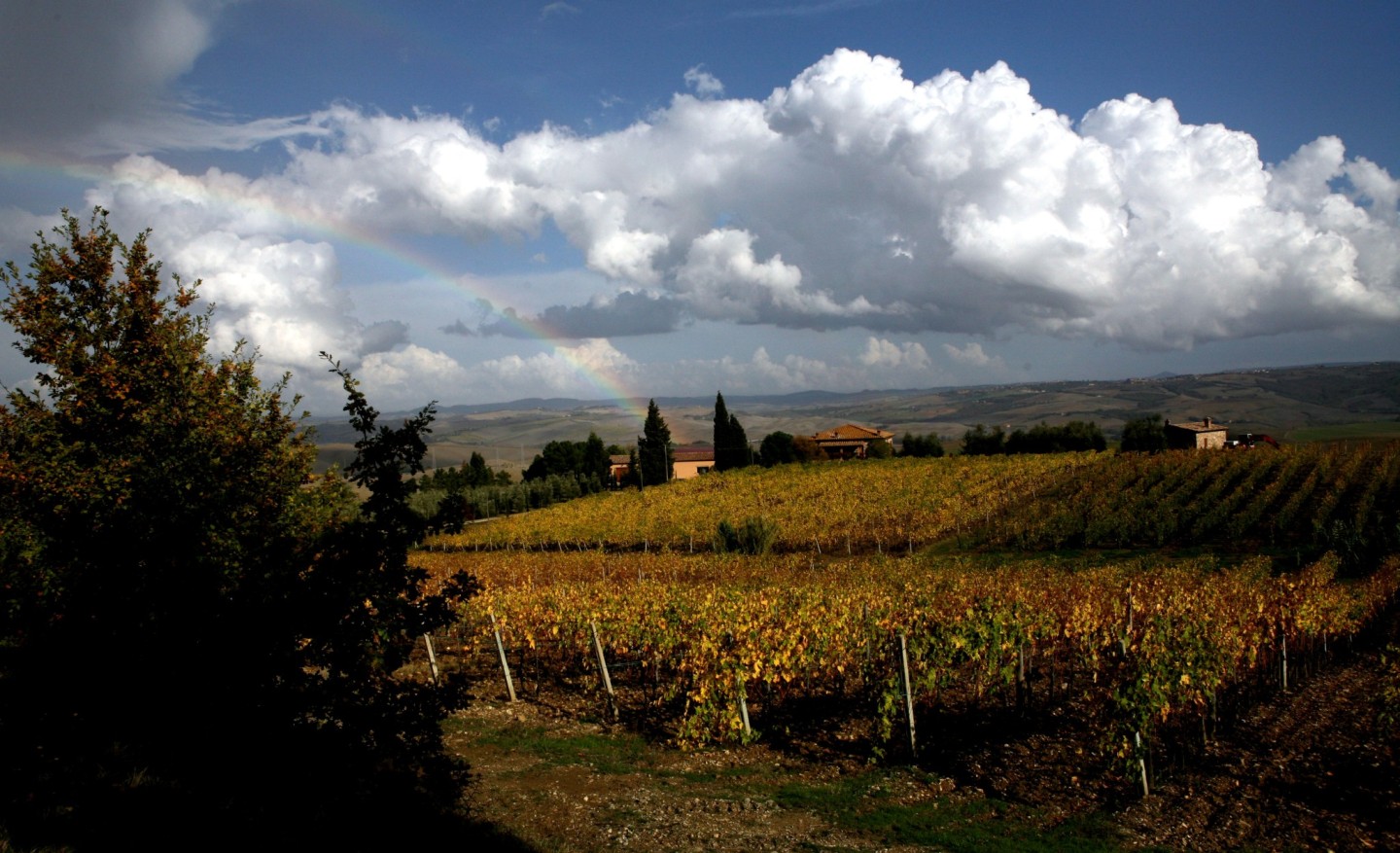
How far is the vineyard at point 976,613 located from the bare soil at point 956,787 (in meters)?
0.45

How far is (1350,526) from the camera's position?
Result: 2952 cm

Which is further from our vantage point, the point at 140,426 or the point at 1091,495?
the point at 1091,495

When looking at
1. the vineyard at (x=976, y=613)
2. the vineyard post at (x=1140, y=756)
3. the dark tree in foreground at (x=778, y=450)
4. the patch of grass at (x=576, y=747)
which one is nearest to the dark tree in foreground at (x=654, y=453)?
the dark tree in foreground at (x=778, y=450)

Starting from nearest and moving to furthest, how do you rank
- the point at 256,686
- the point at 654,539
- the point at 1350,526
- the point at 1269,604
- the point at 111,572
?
the point at 256,686 < the point at 111,572 < the point at 1269,604 < the point at 1350,526 < the point at 654,539

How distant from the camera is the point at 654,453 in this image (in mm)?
81625

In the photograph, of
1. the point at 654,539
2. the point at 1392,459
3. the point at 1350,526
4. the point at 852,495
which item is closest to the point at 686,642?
the point at 654,539

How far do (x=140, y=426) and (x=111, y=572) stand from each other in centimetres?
284

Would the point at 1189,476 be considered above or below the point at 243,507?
below

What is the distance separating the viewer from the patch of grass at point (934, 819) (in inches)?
324

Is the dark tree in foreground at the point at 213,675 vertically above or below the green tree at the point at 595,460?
above

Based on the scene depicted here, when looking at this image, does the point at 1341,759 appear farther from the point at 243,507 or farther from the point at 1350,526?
the point at 1350,526

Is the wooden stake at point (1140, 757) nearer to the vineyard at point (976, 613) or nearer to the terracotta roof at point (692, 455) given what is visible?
the vineyard at point (976, 613)

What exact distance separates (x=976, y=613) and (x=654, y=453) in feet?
227

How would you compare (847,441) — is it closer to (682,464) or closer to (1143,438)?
(682,464)
